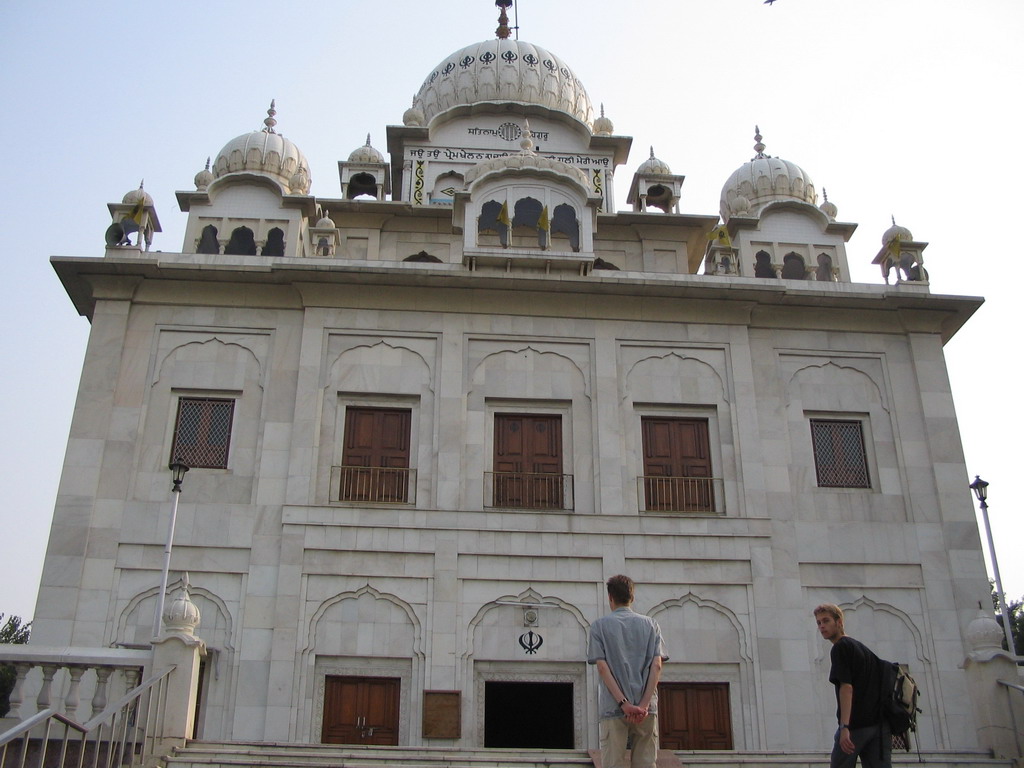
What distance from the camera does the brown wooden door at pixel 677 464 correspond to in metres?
15.6

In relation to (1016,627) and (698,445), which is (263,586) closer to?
(698,445)

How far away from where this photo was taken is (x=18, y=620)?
125ft

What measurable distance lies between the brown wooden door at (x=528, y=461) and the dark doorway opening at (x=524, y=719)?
2852 mm

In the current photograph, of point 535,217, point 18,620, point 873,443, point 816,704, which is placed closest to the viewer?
point 816,704

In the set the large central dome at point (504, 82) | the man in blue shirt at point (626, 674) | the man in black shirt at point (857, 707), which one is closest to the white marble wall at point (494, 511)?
the man in blue shirt at point (626, 674)

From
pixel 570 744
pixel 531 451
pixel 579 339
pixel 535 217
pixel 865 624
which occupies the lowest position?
pixel 570 744

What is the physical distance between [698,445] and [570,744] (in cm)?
486

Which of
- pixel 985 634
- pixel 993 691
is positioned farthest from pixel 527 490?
pixel 993 691

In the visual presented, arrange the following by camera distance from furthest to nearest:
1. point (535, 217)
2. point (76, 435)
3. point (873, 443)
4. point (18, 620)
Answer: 1. point (18, 620)
2. point (535, 217)
3. point (873, 443)
4. point (76, 435)

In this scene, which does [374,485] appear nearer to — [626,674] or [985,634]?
[985,634]

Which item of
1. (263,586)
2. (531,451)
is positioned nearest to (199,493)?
(263,586)

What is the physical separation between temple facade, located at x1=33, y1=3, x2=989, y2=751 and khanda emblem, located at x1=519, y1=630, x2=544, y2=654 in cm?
7

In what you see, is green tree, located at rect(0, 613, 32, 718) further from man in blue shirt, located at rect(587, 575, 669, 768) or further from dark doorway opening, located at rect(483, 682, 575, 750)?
man in blue shirt, located at rect(587, 575, 669, 768)

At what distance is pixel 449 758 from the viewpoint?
33.9 feet
